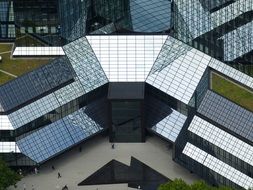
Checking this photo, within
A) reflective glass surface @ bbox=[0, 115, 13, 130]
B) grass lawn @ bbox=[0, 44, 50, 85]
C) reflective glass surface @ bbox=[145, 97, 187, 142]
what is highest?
grass lawn @ bbox=[0, 44, 50, 85]

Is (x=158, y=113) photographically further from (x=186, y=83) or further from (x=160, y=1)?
(x=160, y=1)

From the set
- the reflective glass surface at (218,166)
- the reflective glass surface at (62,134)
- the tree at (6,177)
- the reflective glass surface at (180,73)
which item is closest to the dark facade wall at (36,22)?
the reflective glass surface at (62,134)

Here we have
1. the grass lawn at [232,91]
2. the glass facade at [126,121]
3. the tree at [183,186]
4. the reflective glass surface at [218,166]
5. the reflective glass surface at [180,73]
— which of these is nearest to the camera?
the tree at [183,186]

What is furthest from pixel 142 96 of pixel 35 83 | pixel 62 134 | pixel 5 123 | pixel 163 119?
pixel 5 123

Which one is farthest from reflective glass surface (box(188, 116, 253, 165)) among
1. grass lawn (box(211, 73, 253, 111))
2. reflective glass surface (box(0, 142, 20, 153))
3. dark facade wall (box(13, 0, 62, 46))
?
dark facade wall (box(13, 0, 62, 46))

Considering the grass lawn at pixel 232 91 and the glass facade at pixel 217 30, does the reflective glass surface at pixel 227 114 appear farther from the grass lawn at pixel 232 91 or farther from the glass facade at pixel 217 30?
the glass facade at pixel 217 30

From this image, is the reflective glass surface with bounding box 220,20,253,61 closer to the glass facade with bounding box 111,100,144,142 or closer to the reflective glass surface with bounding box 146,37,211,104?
the reflective glass surface with bounding box 146,37,211,104
